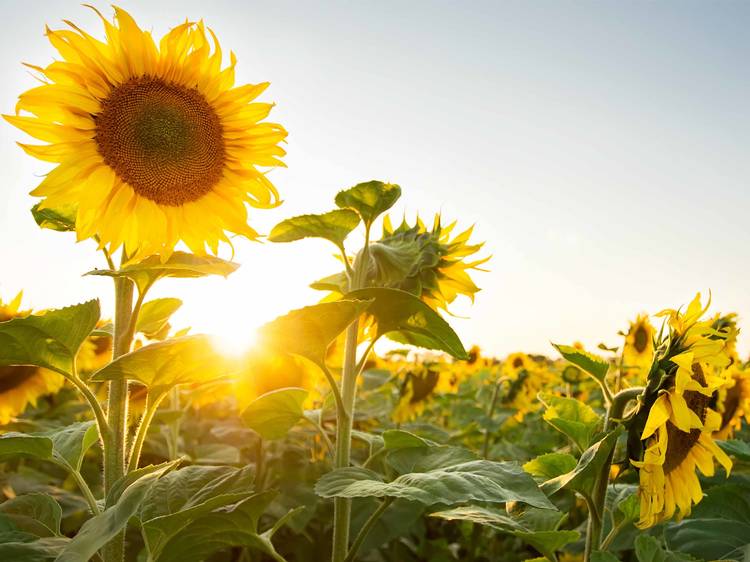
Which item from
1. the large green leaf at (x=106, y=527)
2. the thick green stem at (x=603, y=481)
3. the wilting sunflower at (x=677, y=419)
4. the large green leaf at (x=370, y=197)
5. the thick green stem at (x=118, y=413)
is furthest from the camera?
the large green leaf at (x=370, y=197)

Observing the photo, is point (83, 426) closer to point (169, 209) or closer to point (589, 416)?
point (169, 209)

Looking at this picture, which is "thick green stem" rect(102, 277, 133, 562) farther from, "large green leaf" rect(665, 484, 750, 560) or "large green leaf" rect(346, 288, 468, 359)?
"large green leaf" rect(665, 484, 750, 560)

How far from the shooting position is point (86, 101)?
5.32 ft

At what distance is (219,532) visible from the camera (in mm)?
1506

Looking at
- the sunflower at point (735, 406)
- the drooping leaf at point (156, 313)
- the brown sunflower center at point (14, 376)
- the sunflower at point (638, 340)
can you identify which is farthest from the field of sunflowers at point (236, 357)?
the sunflower at point (638, 340)

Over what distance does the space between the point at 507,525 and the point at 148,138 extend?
1248 mm

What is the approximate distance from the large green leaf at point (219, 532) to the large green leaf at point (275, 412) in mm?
312

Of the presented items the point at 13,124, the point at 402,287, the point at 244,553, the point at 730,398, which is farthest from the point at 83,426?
the point at 730,398

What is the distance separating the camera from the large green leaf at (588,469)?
150 centimetres

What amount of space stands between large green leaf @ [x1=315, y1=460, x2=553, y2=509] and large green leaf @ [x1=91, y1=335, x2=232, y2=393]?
0.34m

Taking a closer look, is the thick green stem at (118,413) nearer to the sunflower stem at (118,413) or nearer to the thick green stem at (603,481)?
the sunflower stem at (118,413)

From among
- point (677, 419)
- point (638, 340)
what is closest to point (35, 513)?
point (677, 419)

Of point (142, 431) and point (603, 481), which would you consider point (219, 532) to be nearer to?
point (142, 431)

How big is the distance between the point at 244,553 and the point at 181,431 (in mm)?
1482
